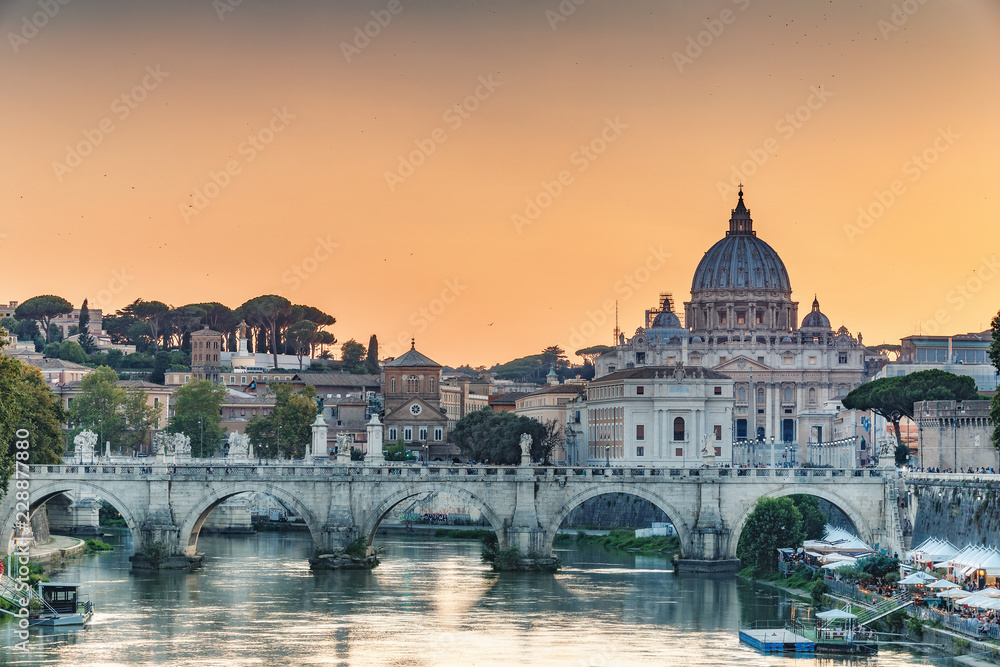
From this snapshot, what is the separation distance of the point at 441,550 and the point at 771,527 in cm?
2383

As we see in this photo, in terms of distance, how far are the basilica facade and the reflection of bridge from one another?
264 feet

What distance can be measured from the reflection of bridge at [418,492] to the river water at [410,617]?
1980 mm

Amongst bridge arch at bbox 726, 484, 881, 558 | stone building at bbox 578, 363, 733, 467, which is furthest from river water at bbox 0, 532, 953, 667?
stone building at bbox 578, 363, 733, 467

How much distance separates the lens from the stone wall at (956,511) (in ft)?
215

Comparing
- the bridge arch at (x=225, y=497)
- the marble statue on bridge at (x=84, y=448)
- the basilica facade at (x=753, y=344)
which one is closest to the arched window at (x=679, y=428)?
the basilica facade at (x=753, y=344)

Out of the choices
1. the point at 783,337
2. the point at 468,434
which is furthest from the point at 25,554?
the point at 783,337

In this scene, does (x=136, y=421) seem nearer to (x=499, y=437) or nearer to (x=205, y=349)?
(x=499, y=437)

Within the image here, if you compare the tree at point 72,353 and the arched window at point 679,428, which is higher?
the tree at point 72,353

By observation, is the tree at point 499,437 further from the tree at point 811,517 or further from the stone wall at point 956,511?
the stone wall at point 956,511

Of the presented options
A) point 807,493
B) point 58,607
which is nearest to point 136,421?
point 807,493

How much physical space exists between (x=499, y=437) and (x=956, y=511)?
6537cm

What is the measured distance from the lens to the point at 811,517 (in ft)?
270

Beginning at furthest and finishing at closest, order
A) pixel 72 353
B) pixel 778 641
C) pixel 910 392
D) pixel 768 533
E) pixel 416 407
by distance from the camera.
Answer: pixel 72 353, pixel 416 407, pixel 910 392, pixel 768 533, pixel 778 641

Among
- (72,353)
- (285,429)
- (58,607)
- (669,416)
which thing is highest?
(72,353)
